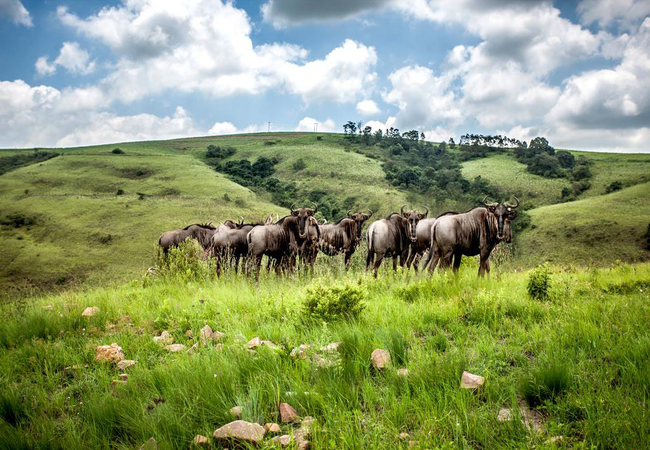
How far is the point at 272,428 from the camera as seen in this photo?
9.09 feet

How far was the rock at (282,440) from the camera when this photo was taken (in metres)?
2.61

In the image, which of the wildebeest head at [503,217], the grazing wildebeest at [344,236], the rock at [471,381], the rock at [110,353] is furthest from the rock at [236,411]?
the grazing wildebeest at [344,236]

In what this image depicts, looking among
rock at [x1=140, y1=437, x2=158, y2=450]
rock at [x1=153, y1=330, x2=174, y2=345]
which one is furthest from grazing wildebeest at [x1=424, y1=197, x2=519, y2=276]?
rock at [x1=140, y1=437, x2=158, y2=450]

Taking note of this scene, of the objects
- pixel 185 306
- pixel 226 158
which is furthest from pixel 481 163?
pixel 185 306

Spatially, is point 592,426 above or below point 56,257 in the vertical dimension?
above

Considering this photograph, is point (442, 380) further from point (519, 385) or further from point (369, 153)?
point (369, 153)

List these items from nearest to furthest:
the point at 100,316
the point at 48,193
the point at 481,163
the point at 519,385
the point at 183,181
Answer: the point at 519,385
the point at 100,316
the point at 48,193
the point at 183,181
the point at 481,163

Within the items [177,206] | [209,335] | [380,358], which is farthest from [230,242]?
[177,206]

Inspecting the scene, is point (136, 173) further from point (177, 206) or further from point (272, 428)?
point (272, 428)

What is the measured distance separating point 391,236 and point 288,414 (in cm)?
1139

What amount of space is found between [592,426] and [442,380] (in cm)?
109

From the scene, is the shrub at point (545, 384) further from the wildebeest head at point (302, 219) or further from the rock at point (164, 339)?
the wildebeest head at point (302, 219)

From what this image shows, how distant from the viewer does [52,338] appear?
18.4 feet

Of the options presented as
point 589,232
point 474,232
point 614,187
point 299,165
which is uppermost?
point 299,165
